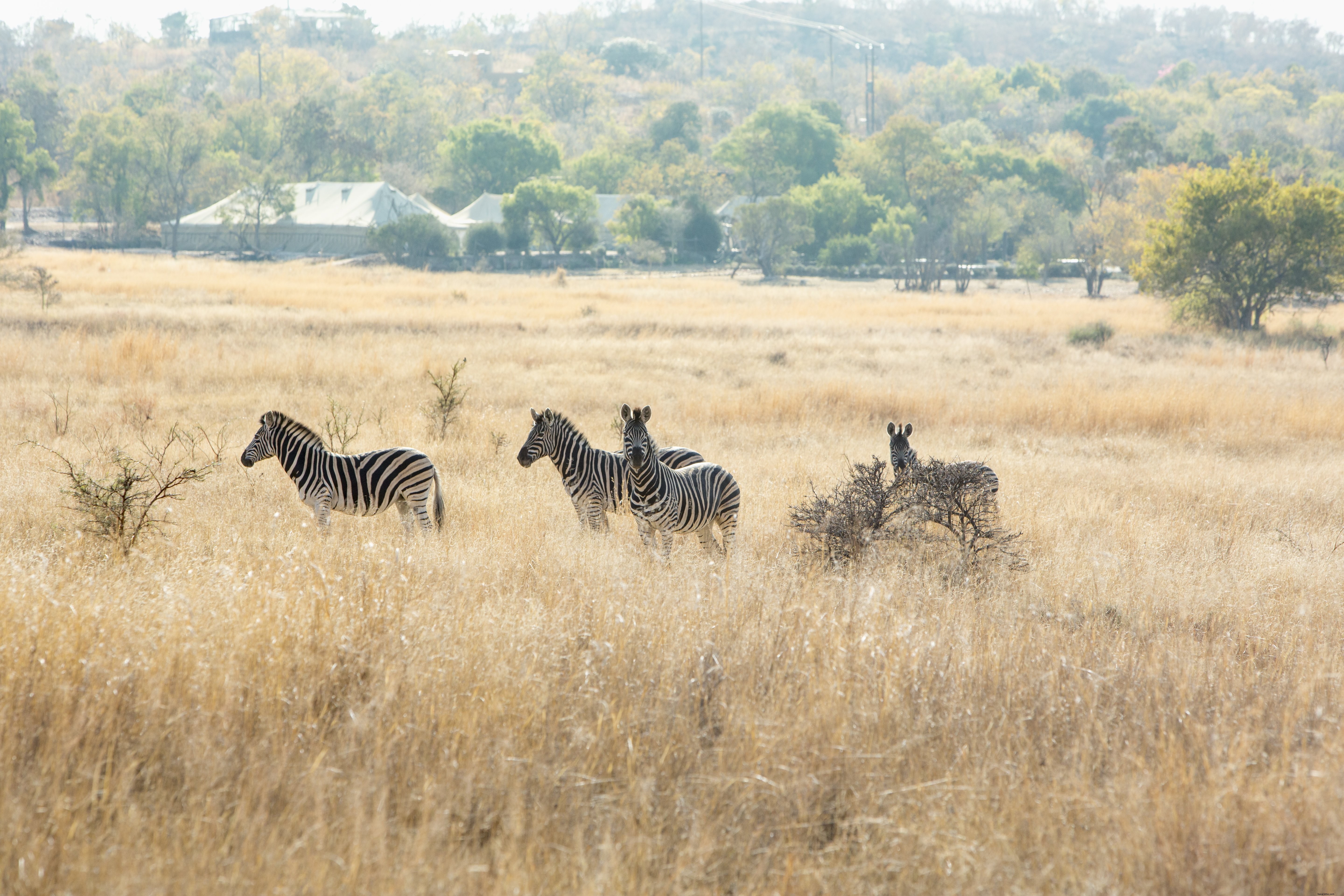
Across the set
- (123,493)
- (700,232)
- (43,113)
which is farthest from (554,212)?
(43,113)

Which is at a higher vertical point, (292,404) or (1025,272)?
(1025,272)

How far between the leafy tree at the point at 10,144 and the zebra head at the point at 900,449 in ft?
299

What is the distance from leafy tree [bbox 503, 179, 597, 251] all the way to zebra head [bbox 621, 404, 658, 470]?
66562 mm

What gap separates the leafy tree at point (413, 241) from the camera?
66.9m

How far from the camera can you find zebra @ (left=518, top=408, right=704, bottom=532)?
8641 mm

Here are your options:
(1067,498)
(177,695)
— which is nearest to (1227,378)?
(1067,498)

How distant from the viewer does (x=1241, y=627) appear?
6.45m

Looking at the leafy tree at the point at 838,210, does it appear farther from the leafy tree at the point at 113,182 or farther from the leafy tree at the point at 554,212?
the leafy tree at the point at 113,182

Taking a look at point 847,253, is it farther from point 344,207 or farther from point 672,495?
point 672,495

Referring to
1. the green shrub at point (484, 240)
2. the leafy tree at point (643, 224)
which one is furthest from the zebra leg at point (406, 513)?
the leafy tree at point (643, 224)

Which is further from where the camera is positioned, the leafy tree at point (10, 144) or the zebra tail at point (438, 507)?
the leafy tree at point (10, 144)

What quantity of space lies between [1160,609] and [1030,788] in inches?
144

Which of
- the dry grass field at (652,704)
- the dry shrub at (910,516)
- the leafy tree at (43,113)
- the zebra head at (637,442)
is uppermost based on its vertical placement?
the leafy tree at (43,113)

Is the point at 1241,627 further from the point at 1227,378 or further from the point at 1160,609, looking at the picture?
the point at 1227,378
